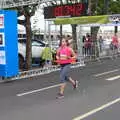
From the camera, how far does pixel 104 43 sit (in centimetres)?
3116

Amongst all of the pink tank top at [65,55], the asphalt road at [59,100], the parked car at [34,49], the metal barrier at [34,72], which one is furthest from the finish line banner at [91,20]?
the pink tank top at [65,55]

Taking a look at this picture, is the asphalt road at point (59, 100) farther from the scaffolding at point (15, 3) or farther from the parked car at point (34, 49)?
the parked car at point (34, 49)

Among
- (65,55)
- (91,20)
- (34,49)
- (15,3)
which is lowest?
(34,49)

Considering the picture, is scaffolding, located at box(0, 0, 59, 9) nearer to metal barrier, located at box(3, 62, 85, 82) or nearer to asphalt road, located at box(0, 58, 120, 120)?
metal barrier, located at box(3, 62, 85, 82)

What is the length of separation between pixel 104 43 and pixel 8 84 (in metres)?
15.1

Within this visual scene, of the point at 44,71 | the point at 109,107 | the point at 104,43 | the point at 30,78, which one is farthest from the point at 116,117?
the point at 104,43

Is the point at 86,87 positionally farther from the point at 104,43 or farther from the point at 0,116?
the point at 104,43

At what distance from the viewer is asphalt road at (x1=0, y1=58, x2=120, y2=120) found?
10773 millimetres

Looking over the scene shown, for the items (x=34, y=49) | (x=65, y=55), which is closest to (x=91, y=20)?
(x=34, y=49)

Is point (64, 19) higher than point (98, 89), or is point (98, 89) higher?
point (64, 19)

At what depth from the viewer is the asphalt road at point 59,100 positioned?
→ 10.8m

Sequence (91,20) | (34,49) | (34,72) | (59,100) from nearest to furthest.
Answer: (59,100)
(34,72)
(91,20)
(34,49)

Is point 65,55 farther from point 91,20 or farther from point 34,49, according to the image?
point 34,49

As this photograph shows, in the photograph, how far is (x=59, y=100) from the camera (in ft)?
42.9
